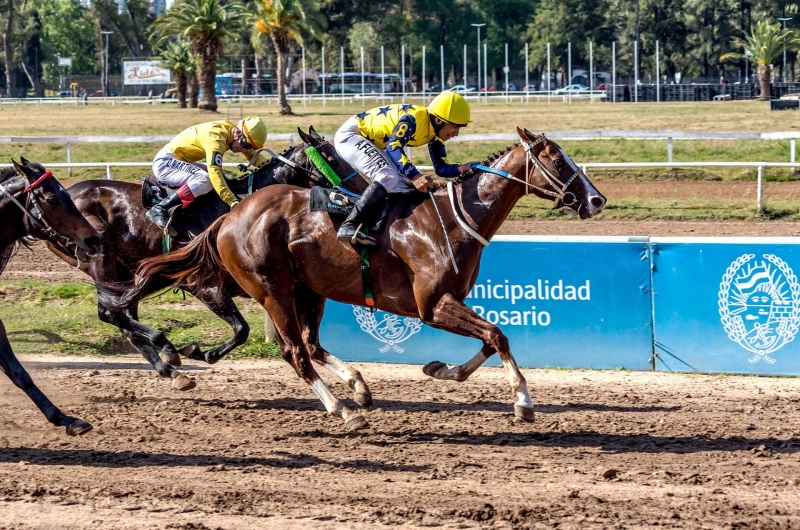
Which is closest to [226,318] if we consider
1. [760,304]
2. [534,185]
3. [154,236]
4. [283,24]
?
[154,236]

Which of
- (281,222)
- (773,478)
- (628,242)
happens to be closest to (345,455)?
(281,222)

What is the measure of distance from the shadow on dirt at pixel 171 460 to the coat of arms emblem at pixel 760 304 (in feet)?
11.9

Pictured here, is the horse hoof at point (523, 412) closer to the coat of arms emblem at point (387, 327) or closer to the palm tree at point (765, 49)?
the coat of arms emblem at point (387, 327)

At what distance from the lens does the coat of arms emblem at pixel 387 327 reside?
934 cm

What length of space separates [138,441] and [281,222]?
5.82ft

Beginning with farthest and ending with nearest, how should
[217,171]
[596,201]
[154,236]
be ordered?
1. [154,236]
2. [217,171]
3. [596,201]

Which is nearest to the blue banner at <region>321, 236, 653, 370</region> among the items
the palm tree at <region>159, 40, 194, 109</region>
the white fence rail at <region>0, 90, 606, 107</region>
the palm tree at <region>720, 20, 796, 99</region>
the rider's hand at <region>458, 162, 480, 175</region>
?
the rider's hand at <region>458, 162, 480, 175</region>

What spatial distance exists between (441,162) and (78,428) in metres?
3.02

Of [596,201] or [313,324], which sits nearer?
[596,201]

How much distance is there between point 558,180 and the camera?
671 centimetres

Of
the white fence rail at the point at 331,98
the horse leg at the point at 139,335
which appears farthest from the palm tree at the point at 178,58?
the horse leg at the point at 139,335

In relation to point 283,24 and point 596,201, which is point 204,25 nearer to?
point 283,24

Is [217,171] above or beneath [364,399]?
above

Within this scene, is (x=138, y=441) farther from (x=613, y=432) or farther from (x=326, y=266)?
(x=613, y=432)
